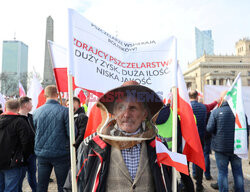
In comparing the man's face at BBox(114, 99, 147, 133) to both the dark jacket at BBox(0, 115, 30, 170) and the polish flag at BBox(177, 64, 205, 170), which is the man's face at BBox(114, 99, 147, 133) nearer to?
the polish flag at BBox(177, 64, 205, 170)

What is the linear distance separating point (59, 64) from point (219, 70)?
3112 inches

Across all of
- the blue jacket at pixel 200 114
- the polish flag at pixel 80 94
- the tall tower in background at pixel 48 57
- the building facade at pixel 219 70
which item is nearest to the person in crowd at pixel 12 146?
the polish flag at pixel 80 94

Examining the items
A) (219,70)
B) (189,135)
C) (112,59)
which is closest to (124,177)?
(189,135)

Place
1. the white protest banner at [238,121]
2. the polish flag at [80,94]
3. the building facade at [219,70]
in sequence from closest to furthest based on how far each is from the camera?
the white protest banner at [238,121], the polish flag at [80,94], the building facade at [219,70]

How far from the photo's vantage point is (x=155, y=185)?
1.75 metres

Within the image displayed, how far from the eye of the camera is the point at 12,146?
3.39 metres

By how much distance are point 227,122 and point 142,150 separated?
111 inches

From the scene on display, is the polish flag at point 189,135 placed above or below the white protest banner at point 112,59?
below

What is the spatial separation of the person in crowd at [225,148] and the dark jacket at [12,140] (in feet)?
11.5

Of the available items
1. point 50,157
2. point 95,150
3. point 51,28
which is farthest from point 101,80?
point 51,28

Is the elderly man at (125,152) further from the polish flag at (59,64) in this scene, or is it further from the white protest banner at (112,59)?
the polish flag at (59,64)

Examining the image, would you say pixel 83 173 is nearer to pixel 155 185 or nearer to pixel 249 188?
pixel 155 185

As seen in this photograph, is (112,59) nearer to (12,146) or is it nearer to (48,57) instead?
(12,146)

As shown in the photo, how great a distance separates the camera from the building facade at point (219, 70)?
228 feet
